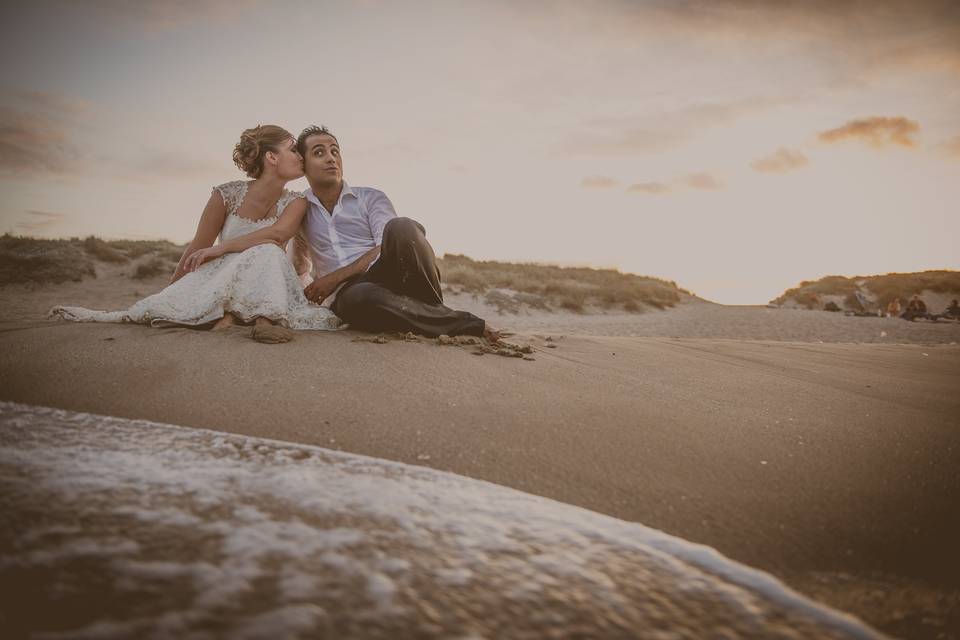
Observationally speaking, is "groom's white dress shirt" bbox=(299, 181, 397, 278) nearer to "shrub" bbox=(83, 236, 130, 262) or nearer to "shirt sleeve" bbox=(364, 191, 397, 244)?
"shirt sleeve" bbox=(364, 191, 397, 244)

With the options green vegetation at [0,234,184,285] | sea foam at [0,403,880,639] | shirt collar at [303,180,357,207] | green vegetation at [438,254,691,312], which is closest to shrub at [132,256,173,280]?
green vegetation at [0,234,184,285]

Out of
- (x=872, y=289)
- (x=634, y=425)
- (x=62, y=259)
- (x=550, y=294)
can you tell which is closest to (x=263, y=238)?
(x=634, y=425)

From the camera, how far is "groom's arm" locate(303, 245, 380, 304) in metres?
3.92

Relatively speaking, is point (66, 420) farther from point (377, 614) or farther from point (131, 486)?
point (377, 614)

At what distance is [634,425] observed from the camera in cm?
222

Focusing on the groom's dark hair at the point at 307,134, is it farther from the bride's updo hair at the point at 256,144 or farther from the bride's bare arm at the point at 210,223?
the bride's bare arm at the point at 210,223

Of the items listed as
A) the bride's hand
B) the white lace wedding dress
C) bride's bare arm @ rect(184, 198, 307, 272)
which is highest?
bride's bare arm @ rect(184, 198, 307, 272)

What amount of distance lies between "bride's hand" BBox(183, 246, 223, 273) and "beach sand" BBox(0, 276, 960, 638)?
60cm

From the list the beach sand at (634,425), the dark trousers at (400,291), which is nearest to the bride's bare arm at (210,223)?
the beach sand at (634,425)

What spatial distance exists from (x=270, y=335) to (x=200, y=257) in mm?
979

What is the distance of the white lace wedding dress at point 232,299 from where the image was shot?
3.55 metres

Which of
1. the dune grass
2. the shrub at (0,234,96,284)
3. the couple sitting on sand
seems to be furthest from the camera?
the dune grass

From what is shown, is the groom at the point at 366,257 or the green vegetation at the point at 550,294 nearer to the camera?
the groom at the point at 366,257

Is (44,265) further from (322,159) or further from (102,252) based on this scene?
(322,159)
